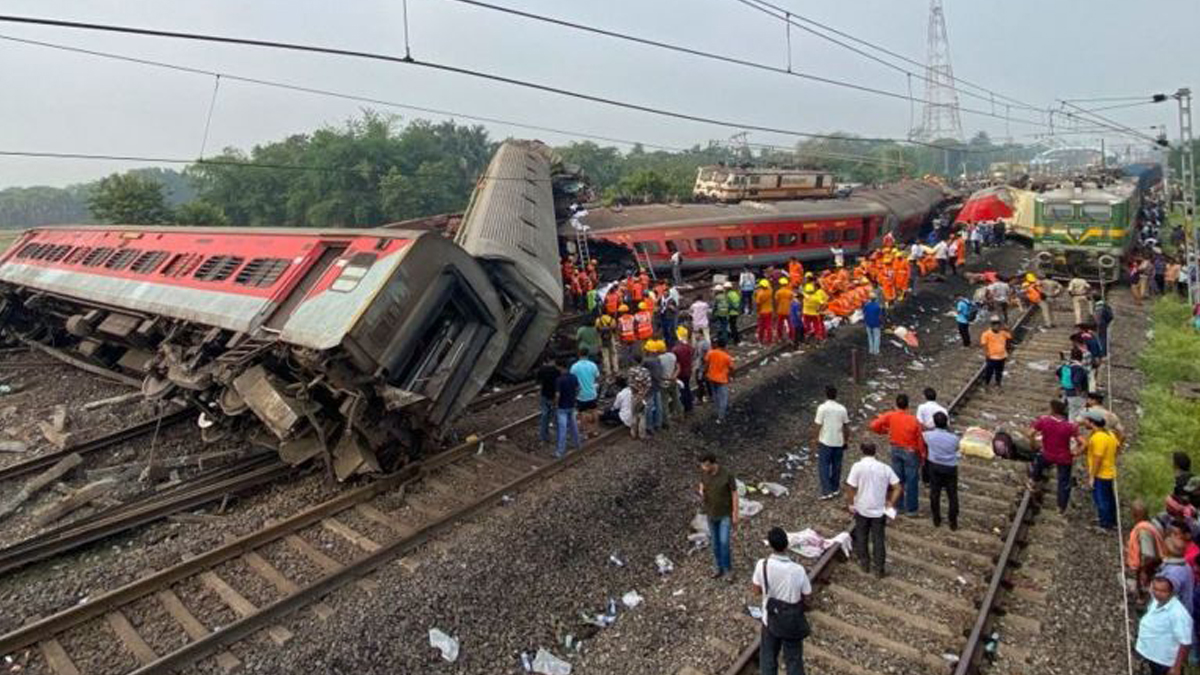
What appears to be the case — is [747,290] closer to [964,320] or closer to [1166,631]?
[964,320]

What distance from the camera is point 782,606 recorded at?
5.15 m

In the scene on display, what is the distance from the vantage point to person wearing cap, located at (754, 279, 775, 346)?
14.7 meters

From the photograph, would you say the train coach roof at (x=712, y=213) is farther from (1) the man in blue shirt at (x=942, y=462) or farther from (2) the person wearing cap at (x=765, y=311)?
(1) the man in blue shirt at (x=942, y=462)

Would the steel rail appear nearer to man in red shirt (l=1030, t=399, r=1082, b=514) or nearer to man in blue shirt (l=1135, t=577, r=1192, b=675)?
man in blue shirt (l=1135, t=577, r=1192, b=675)

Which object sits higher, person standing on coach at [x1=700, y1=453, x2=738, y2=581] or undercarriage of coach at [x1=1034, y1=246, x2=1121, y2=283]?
undercarriage of coach at [x1=1034, y1=246, x2=1121, y2=283]

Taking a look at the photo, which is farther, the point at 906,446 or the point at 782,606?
the point at 906,446

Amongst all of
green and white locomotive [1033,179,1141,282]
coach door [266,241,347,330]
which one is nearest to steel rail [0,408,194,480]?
coach door [266,241,347,330]

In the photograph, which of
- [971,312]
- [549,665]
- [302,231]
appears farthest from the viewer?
[971,312]

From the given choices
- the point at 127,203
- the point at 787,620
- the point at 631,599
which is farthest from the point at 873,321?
the point at 127,203

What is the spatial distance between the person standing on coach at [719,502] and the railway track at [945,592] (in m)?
0.88

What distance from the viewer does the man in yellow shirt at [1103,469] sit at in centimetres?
739

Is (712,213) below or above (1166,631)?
above

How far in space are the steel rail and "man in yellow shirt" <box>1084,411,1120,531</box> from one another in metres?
11.0

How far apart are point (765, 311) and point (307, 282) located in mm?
9224
